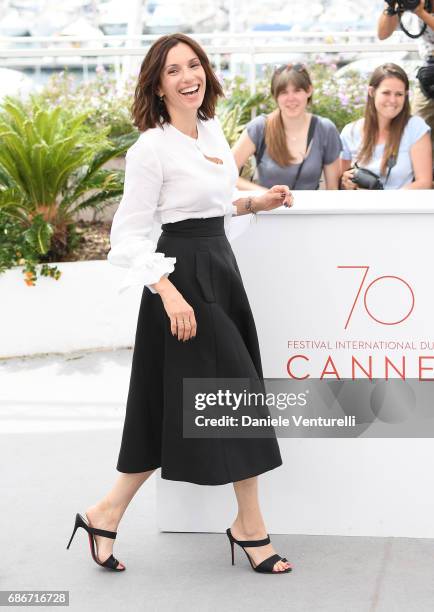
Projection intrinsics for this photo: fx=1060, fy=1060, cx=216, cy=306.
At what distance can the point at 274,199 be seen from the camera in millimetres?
3582

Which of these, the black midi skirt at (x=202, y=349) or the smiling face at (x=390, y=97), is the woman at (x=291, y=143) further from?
the black midi skirt at (x=202, y=349)

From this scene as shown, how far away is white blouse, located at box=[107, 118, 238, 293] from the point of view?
3273 millimetres

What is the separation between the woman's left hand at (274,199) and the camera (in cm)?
358

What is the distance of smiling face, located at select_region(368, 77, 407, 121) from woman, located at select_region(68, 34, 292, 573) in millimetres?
2290

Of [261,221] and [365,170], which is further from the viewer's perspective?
[365,170]

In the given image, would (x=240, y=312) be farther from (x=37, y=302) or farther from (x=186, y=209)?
(x=37, y=302)

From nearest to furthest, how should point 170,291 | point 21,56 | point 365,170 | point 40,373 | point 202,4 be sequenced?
1. point 170,291
2. point 365,170
3. point 40,373
4. point 21,56
5. point 202,4

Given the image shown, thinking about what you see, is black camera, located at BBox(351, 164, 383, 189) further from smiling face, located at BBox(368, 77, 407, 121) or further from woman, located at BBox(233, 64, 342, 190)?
smiling face, located at BBox(368, 77, 407, 121)

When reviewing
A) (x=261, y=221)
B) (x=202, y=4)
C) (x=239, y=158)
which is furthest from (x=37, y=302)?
(x=202, y=4)

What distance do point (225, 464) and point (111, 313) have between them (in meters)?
3.14

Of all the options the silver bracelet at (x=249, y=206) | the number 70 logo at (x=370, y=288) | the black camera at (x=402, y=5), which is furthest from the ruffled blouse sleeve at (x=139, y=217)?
the black camera at (x=402, y=5)

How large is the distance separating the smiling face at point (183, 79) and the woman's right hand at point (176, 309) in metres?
0.57

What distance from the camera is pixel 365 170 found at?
561cm

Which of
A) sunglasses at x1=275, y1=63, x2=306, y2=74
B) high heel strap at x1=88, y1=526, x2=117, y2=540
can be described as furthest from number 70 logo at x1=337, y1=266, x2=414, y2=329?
sunglasses at x1=275, y1=63, x2=306, y2=74
